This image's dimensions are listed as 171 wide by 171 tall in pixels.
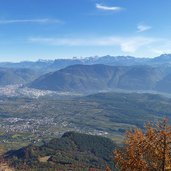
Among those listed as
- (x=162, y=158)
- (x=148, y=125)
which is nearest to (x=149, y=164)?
(x=162, y=158)

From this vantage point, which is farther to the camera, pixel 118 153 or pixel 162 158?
pixel 118 153

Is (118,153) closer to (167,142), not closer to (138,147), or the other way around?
(138,147)

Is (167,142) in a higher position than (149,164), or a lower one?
higher

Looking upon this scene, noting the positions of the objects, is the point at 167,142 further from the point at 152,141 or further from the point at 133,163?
the point at 133,163

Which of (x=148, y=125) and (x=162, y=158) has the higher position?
(x=148, y=125)

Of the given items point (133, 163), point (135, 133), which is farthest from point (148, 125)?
point (133, 163)
